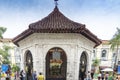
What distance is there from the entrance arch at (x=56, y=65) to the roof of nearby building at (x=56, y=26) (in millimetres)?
1598

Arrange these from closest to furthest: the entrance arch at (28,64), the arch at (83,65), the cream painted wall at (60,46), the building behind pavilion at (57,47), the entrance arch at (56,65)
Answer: the building behind pavilion at (57,47)
the cream painted wall at (60,46)
the entrance arch at (56,65)
the entrance arch at (28,64)
the arch at (83,65)

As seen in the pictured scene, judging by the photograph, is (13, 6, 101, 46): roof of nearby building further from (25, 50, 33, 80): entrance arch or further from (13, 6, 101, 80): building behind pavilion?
(25, 50, 33, 80): entrance arch

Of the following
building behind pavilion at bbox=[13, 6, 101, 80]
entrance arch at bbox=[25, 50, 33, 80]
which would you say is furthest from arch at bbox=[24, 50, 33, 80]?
building behind pavilion at bbox=[13, 6, 101, 80]

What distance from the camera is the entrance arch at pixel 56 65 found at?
2770 centimetres

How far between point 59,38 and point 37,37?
1.54 m

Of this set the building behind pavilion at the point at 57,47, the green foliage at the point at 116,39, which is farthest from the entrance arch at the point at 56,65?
the green foliage at the point at 116,39

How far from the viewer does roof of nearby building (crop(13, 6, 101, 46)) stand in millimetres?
26828

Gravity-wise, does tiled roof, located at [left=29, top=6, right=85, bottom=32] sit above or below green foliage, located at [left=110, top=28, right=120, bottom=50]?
below

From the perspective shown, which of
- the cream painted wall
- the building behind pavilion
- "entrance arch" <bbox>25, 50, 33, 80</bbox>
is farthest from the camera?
"entrance arch" <bbox>25, 50, 33, 80</bbox>

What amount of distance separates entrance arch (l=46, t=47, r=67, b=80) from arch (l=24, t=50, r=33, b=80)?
170 cm

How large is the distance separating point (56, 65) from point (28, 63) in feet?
8.73

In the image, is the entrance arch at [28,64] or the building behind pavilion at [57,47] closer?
the building behind pavilion at [57,47]

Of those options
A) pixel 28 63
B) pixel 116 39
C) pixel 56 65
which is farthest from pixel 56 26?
pixel 116 39

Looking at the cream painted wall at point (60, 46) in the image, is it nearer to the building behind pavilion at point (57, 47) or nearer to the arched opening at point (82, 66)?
the building behind pavilion at point (57, 47)
